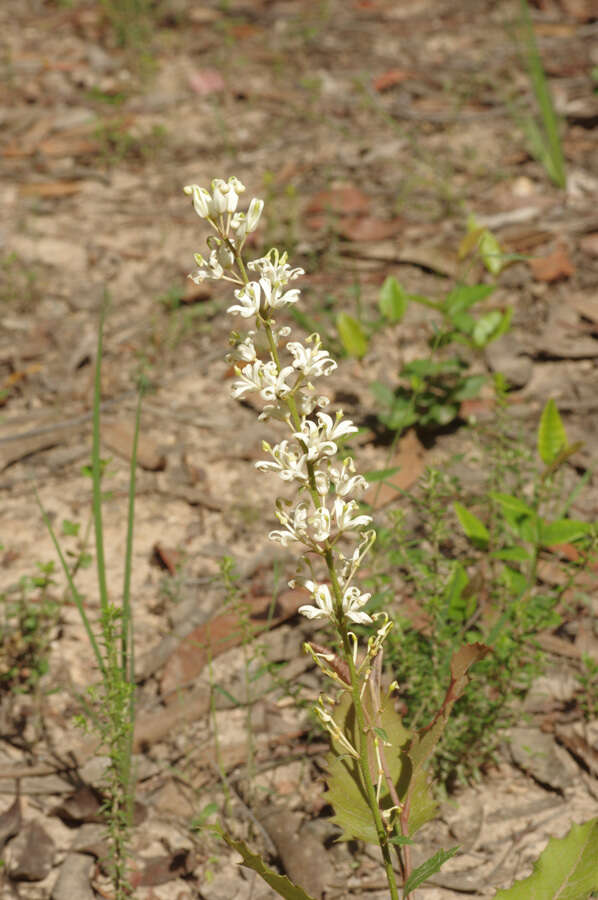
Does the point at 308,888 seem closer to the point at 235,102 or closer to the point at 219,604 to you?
the point at 219,604

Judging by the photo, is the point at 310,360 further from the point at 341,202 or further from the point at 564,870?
the point at 341,202

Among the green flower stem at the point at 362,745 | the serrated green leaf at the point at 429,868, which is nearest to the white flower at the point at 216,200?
the green flower stem at the point at 362,745

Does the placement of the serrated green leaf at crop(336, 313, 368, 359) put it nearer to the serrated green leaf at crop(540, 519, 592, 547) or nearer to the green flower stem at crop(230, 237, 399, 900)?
the serrated green leaf at crop(540, 519, 592, 547)

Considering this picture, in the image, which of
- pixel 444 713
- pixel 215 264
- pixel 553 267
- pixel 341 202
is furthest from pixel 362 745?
pixel 341 202

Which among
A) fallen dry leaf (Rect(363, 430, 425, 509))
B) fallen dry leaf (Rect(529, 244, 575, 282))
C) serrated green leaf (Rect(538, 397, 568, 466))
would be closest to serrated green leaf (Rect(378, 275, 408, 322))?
fallen dry leaf (Rect(363, 430, 425, 509))

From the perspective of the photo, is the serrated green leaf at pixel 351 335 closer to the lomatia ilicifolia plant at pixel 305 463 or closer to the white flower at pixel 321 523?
the lomatia ilicifolia plant at pixel 305 463
